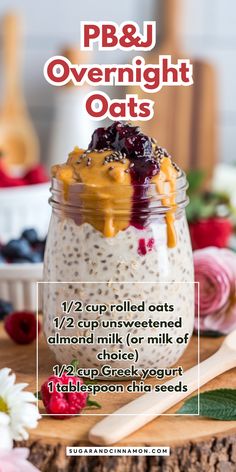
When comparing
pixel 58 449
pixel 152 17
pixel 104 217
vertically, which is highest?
pixel 152 17

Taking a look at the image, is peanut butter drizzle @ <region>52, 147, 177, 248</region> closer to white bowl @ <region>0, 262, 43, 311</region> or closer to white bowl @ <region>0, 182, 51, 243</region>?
white bowl @ <region>0, 262, 43, 311</region>

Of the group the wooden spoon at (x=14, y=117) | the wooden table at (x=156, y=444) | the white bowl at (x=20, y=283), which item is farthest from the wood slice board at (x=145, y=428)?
the wooden spoon at (x=14, y=117)

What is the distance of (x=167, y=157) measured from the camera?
79cm

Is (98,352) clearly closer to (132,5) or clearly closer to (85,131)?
(85,131)

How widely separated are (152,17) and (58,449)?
158 cm

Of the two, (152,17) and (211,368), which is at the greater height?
(152,17)

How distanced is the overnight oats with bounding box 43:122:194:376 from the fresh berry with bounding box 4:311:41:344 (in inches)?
3.9

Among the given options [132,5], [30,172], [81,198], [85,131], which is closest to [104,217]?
[81,198]

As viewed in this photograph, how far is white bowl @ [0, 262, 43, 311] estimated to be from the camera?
42.9 inches

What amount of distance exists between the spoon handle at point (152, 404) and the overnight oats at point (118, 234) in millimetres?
36

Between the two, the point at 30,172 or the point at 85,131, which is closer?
the point at 30,172

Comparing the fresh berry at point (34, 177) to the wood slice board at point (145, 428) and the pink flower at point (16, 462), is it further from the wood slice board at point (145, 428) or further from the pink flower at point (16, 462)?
the pink flower at point (16, 462)

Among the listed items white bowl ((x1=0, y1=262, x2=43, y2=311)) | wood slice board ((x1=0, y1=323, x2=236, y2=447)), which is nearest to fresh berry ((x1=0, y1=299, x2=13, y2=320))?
white bowl ((x1=0, y1=262, x2=43, y2=311))

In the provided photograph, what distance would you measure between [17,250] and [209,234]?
0.81 feet
